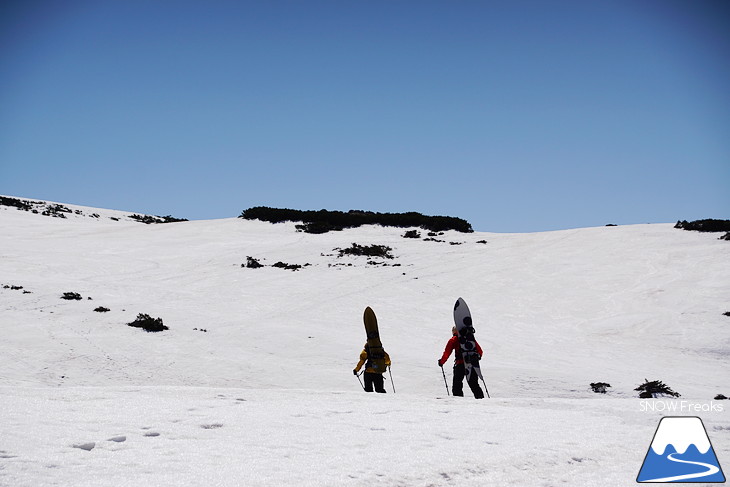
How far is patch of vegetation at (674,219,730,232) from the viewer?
31.0m

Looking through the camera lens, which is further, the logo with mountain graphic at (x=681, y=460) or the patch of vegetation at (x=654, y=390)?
the patch of vegetation at (x=654, y=390)

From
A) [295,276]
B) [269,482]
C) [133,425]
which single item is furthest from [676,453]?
[295,276]

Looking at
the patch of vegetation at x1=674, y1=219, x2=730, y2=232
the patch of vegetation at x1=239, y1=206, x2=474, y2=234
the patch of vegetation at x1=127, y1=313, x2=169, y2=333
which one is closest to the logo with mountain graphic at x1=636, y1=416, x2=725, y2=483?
the patch of vegetation at x1=127, y1=313, x2=169, y2=333

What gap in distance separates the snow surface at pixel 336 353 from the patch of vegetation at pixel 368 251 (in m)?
1.02

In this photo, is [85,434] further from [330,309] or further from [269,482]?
[330,309]

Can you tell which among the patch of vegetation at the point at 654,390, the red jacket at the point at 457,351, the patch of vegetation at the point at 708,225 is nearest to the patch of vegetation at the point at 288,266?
the red jacket at the point at 457,351

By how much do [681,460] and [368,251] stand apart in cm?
2662

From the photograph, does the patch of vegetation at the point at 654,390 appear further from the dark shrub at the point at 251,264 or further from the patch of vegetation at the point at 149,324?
the dark shrub at the point at 251,264

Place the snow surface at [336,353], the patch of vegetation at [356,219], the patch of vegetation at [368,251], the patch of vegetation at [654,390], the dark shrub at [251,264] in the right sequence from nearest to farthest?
the snow surface at [336,353] → the patch of vegetation at [654,390] → the dark shrub at [251,264] → the patch of vegetation at [368,251] → the patch of vegetation at [356,219]

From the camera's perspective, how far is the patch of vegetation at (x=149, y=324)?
17.4 m

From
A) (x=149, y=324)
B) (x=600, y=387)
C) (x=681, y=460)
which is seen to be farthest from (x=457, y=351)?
(x=149, y=324)

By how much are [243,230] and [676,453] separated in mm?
35882

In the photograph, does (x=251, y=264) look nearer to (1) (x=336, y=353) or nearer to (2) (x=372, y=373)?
(1) (x=336, y=353)

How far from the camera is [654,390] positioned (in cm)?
1353
